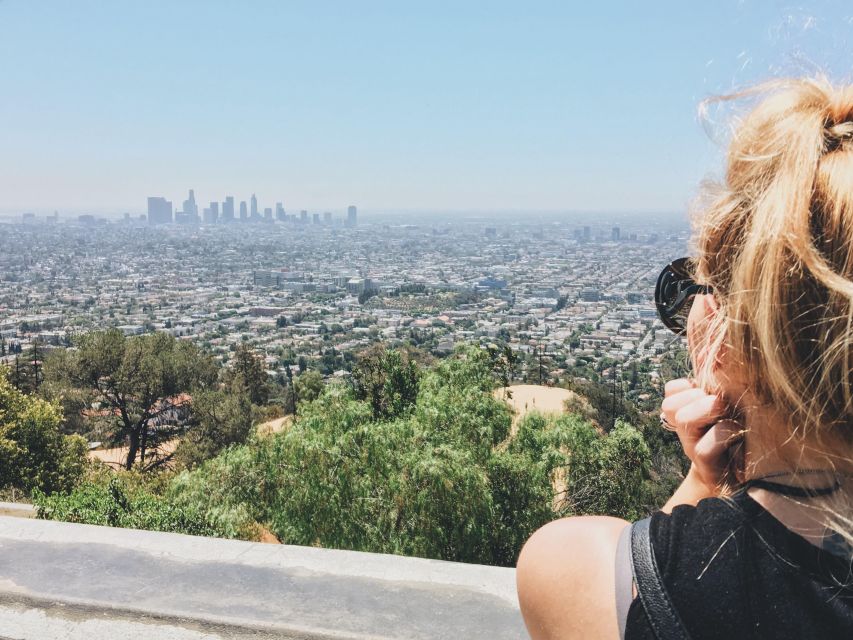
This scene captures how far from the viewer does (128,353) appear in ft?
48.9

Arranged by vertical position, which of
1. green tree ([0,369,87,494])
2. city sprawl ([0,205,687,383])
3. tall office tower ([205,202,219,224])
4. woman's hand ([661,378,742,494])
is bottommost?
city sprawl ([0,205,687,383])

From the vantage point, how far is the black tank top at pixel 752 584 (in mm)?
510

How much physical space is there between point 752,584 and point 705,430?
0.15 m

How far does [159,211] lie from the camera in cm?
16050

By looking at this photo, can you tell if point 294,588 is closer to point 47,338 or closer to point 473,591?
point 473,591

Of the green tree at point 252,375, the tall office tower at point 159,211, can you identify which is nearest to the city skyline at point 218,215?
the tall office tower at point 159,211

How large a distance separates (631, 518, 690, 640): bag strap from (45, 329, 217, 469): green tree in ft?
48.7

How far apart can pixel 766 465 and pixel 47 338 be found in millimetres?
44946

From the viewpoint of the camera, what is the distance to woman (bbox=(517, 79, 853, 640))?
49cm

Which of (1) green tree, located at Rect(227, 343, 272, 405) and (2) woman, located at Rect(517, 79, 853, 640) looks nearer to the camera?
(2) woman, located at Rect(517, 79, 853, 640)

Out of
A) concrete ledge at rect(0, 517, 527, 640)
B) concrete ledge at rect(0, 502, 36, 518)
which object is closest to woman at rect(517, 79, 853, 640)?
concrete ledge at rect(0, 517, 527, 640)

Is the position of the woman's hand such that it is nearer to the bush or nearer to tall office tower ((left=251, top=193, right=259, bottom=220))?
the bush

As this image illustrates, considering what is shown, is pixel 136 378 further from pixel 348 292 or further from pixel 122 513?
Result: pixel 348 292

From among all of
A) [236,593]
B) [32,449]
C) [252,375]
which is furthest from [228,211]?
[236,593]
